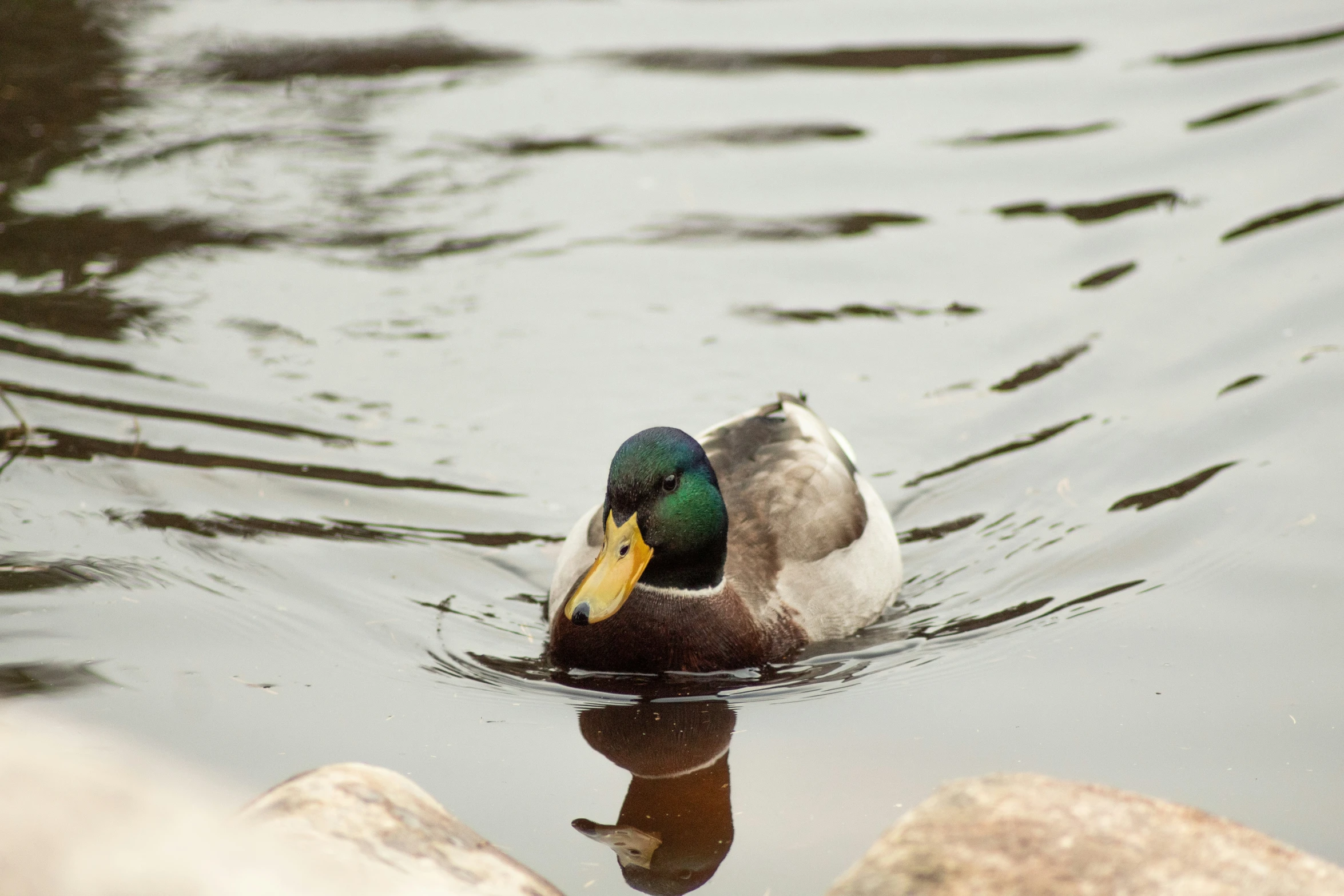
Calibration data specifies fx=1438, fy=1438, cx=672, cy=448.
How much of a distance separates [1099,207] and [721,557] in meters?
5.12

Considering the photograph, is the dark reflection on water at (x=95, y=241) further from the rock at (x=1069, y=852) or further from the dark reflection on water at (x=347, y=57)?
the rock at (x=1069, y=852)

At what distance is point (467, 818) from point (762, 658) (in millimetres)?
1551

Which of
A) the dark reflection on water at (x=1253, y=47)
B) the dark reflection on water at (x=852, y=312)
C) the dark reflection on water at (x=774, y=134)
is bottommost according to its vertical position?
the dark reflection on water at (x=852, y=312)

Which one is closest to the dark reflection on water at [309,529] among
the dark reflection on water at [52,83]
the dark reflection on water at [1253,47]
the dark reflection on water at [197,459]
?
the dark reflection on water at [197,459]

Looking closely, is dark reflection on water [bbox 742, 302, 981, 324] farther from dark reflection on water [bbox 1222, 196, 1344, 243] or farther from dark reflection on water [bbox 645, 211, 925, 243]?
dark reflection on water [bbox 1222, 196, 1344, 243]

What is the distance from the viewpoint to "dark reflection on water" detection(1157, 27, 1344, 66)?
37.1ft

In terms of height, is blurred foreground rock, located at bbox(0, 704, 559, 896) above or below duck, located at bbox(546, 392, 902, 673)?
above

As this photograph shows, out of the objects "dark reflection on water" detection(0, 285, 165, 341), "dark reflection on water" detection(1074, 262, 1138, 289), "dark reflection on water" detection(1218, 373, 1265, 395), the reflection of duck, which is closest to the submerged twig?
"dark reflection on water" detection(0, 285, 165, 341)

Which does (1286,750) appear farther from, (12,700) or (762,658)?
(12,700)

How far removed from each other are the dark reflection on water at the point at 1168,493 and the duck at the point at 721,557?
1184 mm

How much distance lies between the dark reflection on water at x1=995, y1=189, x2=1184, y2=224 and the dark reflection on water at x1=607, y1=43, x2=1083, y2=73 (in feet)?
8.02

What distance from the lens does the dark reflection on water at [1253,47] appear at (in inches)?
445

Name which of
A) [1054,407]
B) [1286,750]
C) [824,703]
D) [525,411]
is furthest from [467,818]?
[1054,407]

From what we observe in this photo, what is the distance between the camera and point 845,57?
11812 mm
